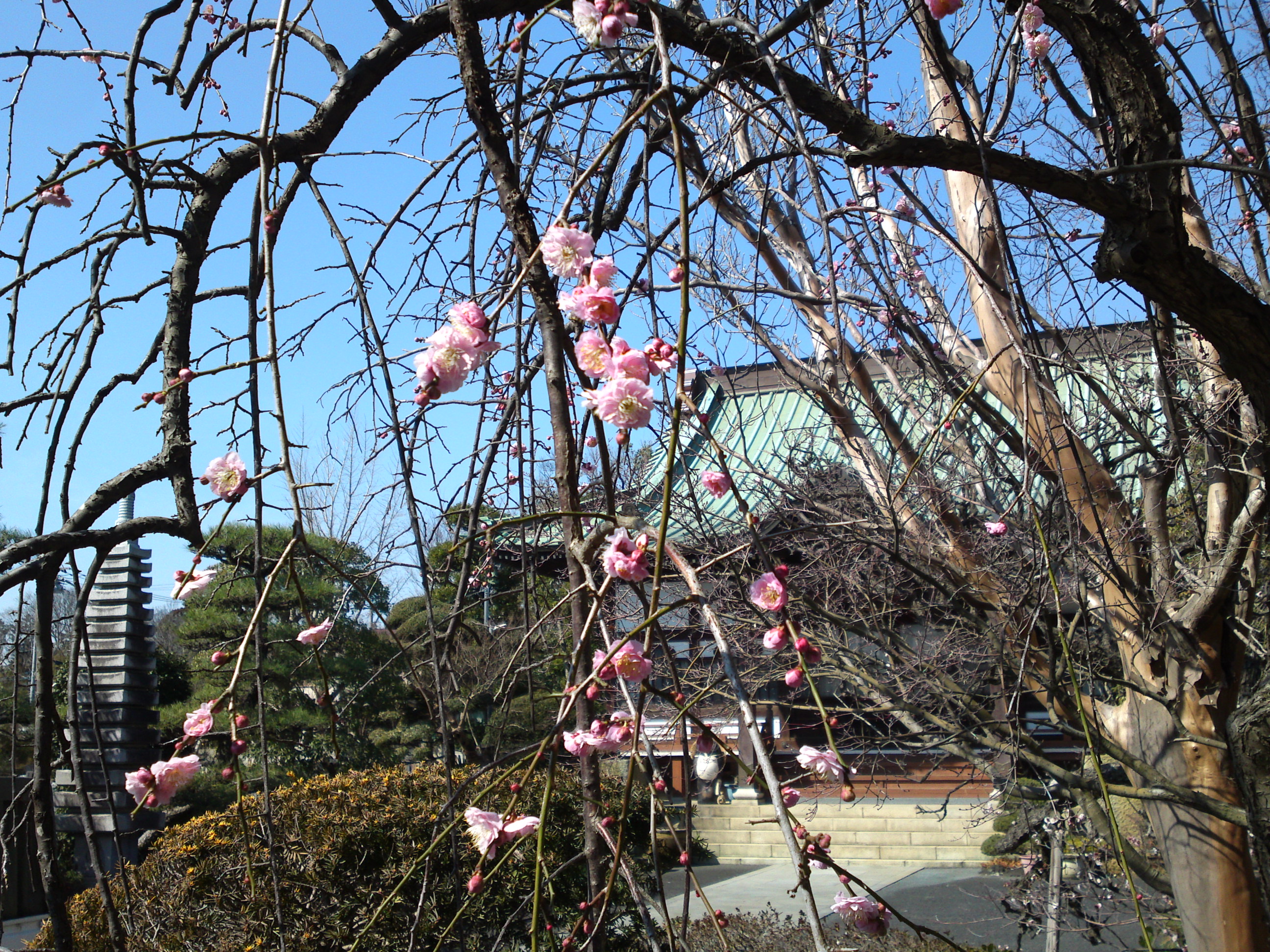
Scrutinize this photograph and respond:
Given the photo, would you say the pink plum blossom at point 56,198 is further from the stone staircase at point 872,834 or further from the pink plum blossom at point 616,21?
the stone staircase at point 872,834

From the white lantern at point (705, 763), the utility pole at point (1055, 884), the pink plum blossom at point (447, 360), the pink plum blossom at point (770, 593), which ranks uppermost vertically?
the pink plum blossom at point (447, 360)

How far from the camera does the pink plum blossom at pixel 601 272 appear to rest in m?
1.10

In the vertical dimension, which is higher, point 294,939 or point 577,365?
point 577,365

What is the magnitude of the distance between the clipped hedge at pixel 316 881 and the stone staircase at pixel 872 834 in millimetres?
4543

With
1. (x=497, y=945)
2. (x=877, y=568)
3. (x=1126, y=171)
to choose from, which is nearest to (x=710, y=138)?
(x=877, y=568)

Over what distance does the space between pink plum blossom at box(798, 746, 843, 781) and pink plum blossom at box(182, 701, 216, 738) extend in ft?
2.52

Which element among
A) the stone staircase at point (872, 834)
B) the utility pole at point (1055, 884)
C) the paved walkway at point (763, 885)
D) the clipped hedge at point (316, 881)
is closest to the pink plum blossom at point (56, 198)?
the clipped hedge at point (316, 881)

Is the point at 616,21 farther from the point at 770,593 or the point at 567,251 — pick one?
the point at 770,593

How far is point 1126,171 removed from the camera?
1.68 metres

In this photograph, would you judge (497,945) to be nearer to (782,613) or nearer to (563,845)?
(782,613)

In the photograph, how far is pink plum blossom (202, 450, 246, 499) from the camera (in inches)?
48.0

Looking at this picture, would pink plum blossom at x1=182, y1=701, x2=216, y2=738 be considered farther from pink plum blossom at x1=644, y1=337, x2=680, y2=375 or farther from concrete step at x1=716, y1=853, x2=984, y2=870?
concrete step at x1=716, y1=853, x2=984, y2=870

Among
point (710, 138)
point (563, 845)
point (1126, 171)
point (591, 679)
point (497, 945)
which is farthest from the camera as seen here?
point (563, 845)

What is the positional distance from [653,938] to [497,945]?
37cm
